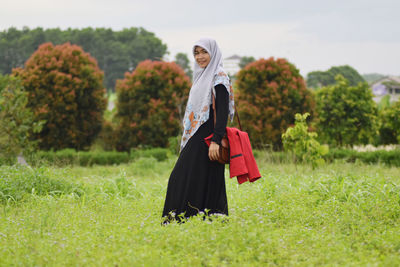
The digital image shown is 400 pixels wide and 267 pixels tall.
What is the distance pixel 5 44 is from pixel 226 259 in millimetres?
22927

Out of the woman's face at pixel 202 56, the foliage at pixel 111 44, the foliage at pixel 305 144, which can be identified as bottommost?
the foliage at pixel 305 144

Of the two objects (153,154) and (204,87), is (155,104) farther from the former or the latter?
(204,87)

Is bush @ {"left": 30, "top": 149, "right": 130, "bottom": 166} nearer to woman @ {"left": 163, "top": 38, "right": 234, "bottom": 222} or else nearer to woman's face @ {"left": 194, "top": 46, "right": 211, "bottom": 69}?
woman @ {"left": 163, "top": 38, "right": 234, "bottom": 222}

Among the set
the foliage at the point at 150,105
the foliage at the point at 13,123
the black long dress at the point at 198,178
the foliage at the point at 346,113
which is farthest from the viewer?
the foliage at the point at 346,113

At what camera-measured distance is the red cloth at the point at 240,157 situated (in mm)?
3494

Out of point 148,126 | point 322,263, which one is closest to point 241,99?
point 148,126

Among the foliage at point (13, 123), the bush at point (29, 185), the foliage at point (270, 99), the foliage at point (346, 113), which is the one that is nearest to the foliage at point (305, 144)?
the foliage at point (270, 99)

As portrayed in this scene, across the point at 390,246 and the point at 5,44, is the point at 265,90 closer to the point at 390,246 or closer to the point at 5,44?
the point at 390,246

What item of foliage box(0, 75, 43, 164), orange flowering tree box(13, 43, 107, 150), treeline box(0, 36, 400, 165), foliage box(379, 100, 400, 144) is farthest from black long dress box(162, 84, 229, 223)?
foliage box(379, 100, 400, 144)

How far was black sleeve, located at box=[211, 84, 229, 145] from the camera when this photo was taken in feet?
11.5

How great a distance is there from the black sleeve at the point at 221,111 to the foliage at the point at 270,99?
21.0ft

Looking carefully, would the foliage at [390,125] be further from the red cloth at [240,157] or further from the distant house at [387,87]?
the distant house at [387,87]

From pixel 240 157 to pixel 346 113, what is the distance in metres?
8.75

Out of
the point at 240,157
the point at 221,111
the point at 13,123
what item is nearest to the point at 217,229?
the point at 240,157
